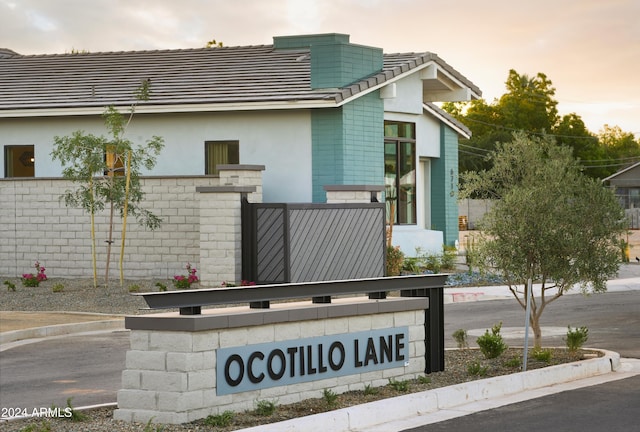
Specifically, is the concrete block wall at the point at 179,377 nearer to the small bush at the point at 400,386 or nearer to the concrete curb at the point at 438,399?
the concrete curb at the point at 438,399

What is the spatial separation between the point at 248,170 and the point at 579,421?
627 inches

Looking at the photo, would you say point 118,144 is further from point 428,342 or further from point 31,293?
point 428,342

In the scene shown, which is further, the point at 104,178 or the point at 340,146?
the point at 340,146

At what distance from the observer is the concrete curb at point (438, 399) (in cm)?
1003

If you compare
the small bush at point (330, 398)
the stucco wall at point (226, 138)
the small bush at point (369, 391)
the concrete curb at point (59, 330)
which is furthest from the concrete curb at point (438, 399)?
the stucco wall at point (226, 138)

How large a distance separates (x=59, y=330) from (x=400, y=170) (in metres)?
15.1

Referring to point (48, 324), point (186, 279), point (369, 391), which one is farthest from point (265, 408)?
point (186, 279)

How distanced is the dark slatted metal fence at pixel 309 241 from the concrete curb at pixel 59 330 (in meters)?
5.49

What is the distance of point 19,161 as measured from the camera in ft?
104

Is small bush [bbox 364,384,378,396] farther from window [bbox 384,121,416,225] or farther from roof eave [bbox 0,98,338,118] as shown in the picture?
window [bbox 384,121,416,225]

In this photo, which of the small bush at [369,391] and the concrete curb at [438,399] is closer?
the concrete curb at [438,399]

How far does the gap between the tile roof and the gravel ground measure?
7.38 metres

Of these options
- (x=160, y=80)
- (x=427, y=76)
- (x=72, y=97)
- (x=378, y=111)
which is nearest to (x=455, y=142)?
(x=427, y=76)

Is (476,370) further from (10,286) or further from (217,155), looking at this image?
(217,155)
